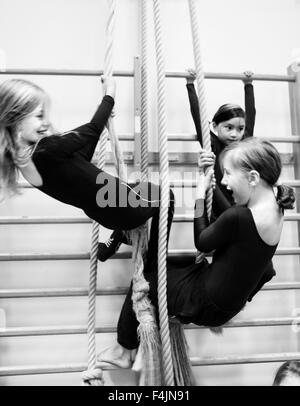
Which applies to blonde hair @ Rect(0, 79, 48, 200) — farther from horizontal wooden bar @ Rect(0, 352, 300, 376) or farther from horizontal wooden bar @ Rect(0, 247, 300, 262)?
horizontal wooden bar @ Rect(0, 352, 300, 376)

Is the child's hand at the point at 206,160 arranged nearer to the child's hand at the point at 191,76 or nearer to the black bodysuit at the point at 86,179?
the black bodysuit at the point at 86,179

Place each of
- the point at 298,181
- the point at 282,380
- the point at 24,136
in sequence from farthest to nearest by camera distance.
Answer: the point at 298,181 < the point at 282,380 < the point at 24,136

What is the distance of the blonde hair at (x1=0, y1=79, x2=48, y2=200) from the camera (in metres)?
0.85

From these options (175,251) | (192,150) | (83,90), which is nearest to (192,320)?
(175,251)

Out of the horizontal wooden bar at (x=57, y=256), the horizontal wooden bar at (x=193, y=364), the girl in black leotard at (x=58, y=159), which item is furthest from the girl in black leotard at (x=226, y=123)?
the horizontal wooden bar at (x=193, y=364)

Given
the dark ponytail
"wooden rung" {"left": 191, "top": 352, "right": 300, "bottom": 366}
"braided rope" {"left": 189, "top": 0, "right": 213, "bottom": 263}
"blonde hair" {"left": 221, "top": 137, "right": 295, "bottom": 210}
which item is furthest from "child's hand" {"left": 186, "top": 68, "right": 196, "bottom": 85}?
"wooden rung" {"left": 191, "top": 352, "right": 300, "bottom": 366}

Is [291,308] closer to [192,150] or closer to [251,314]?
[251,314]

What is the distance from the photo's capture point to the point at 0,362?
1.21 m

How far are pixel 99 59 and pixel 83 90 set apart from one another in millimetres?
129

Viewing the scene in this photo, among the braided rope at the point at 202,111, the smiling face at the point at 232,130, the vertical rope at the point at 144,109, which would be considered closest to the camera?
the braided rope at the point at 202,111

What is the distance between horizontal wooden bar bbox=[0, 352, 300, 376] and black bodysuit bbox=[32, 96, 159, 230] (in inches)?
17.9

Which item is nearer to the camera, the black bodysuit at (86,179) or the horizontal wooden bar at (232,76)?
the black bodysuit at (86,179)

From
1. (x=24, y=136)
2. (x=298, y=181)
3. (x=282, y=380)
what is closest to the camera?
(x=24, y=136)

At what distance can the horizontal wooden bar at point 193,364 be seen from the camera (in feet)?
3.67
